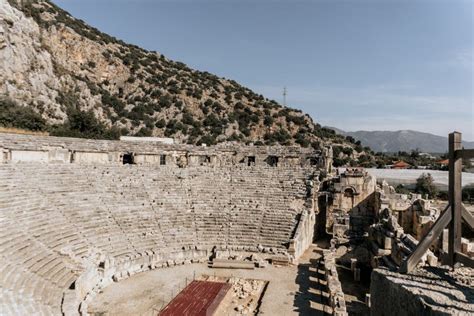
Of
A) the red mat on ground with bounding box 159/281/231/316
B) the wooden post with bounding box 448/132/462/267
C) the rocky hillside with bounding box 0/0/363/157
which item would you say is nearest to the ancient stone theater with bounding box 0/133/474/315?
the red mat on ground with bounding box 159/281/231/316

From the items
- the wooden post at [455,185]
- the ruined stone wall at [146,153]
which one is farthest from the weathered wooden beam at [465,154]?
the ruined stone wall at [146,153]

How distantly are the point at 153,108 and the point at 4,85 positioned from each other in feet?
57.0

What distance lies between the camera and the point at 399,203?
712 inches

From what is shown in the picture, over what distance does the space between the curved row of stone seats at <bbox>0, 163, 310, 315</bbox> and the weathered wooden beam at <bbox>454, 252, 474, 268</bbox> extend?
952 centimetres

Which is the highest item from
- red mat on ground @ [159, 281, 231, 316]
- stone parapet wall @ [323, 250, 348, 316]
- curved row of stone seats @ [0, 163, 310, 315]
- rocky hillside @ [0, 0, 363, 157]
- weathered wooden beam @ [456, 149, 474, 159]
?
rocky hillside @ [0, 0, 363, 157]

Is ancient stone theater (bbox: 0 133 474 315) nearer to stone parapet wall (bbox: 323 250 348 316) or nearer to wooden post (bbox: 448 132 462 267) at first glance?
stone parapet wall (bbox: 323 250 348 316)

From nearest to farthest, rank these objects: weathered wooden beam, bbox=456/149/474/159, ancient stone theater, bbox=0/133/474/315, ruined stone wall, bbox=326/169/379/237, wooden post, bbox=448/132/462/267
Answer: weathered wooden beam, bbox=456/149/474/159, wooden post, bbox=448/132/462/267, ancient stone theater, bbox=0/133/474/315, ruined stone wall, bbox=326/169/379/237

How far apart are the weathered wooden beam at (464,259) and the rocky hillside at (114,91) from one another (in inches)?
1159

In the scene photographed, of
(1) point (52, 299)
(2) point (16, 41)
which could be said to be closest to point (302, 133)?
(2) point (16, 41)

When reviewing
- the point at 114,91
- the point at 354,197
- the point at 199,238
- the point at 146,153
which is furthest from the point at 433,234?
the point at 114,91

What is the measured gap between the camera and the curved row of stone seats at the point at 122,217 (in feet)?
35.4

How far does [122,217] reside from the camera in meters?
16.1

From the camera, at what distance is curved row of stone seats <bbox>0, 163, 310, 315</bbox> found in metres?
10.8

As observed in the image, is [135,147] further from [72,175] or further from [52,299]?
[52,299]
